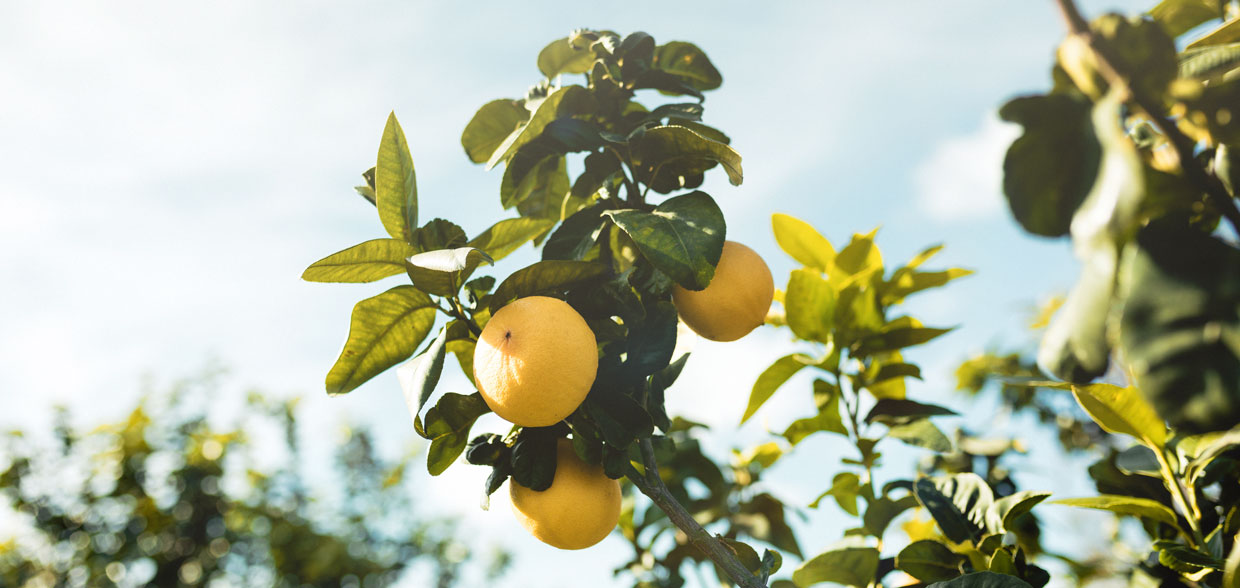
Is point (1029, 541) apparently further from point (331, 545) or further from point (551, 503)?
point (331, 545)

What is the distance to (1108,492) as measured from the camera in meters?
1.27

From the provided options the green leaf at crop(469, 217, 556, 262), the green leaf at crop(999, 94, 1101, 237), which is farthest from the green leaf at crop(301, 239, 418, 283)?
the green leaf at crop(999, 94, 1101, 237)

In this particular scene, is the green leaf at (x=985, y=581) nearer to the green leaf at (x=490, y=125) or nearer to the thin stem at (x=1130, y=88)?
the thin stem at (x=1130, y=88)

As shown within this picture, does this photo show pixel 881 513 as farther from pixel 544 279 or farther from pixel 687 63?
pixel 687 63

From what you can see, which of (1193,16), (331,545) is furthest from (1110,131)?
(331,545)

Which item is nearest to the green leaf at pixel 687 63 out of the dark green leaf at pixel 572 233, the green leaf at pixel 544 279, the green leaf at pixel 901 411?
the dark green leaf at pixel 572 233

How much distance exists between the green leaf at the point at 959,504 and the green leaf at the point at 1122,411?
0.25 meters

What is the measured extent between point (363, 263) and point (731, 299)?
53cm

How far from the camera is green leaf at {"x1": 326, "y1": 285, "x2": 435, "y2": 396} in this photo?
3.24 feet

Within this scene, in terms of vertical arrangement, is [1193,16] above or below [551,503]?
above

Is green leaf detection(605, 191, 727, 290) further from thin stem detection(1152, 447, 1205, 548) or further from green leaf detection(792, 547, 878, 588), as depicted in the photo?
thin stem detection(1152, 447, 1205, 548)

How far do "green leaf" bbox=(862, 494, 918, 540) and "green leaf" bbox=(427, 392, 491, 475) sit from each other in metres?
0.72

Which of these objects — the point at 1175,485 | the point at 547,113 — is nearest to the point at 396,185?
the point at 547,113

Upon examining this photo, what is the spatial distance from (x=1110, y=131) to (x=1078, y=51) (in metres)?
0.09
